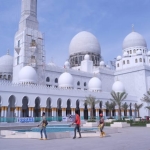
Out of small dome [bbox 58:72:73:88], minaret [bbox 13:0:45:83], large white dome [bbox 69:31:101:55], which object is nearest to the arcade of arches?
small dome [bbox 58:72:73:88]

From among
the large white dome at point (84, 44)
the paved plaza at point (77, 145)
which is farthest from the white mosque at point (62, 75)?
the paved plaza at point (77, 145)

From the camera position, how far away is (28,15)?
32.9 meters

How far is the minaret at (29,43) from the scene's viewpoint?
31922 millimetres

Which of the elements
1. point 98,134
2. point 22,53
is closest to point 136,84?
point 22,53

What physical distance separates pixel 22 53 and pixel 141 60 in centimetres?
2316

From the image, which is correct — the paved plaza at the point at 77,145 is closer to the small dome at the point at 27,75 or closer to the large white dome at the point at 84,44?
the small dome at the point at 27,75

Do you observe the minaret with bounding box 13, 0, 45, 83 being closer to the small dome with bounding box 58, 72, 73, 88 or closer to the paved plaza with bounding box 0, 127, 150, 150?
the small dome with bounding box 58, 72, 73, 88

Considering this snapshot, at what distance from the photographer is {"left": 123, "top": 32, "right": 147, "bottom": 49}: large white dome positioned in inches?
1757

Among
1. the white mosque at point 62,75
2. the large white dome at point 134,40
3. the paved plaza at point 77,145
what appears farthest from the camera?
the large white dome at point 134,40

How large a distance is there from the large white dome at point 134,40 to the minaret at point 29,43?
66.0ft

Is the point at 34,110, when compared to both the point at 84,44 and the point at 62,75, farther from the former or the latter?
the point at 84,44

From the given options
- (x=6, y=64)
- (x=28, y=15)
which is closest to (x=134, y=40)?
(x=28, y=15)

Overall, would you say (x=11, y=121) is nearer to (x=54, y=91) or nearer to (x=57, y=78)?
(x=54, y=91)

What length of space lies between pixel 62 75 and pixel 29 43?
22.8 feet
